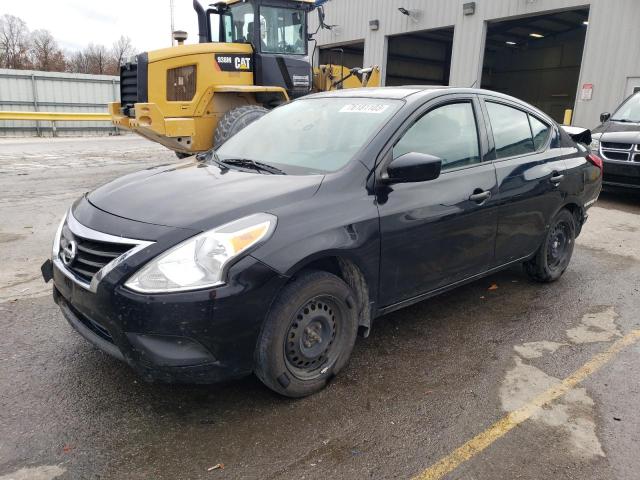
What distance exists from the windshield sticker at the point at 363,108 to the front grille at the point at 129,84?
7.11m

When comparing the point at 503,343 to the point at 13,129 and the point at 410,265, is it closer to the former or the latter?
the point at 410,265

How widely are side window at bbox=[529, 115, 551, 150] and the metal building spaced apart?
6.18 metres

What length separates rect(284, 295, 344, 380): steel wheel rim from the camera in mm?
2774

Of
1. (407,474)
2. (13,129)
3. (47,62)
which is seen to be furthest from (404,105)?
(47,62)

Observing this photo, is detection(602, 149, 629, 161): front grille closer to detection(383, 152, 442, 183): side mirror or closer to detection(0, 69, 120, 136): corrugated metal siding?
detection(383, 152, 442, 183): side mirror

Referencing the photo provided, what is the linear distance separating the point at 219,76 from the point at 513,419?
772cm

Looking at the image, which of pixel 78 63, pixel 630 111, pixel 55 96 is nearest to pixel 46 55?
pixel 78 63

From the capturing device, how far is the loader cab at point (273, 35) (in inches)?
374

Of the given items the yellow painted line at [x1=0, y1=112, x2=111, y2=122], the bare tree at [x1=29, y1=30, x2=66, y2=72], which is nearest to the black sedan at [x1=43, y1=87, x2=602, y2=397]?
the yellow painted line at [x1=0, y1=112, x2=111, y2=122]

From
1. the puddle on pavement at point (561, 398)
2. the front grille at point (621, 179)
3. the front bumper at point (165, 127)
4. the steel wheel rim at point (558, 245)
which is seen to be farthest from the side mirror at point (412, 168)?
the front grille at point (621, 179)

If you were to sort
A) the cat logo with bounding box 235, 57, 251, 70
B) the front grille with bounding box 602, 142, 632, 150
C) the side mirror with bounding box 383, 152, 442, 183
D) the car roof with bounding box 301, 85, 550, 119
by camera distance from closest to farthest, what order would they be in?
the side mirror with bounding box 383, 152, 442, 183
the car roof with bounding box 301, 85, 550, 119
the front grille with bounding box 602, 142, 632, 150
the cat logo with bounding box 235, 57, 251, 70

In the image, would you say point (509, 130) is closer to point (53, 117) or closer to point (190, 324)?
point (190, 324)

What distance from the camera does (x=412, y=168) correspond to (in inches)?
118

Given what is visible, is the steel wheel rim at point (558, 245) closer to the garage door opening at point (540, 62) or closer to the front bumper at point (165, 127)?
the front bumper at point (165, 127)
